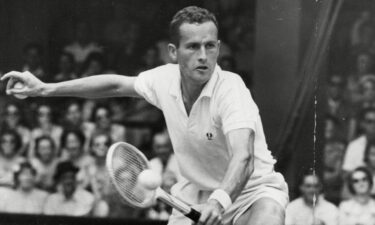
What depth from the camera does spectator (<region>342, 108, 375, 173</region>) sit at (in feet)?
25.5

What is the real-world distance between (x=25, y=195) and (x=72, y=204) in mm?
388

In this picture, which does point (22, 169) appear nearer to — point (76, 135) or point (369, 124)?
point (76, 135)

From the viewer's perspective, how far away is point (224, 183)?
15.2 feet

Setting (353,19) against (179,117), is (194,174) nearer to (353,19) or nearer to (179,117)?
(179,117)

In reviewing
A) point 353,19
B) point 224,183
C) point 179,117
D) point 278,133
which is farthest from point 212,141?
point 353,19

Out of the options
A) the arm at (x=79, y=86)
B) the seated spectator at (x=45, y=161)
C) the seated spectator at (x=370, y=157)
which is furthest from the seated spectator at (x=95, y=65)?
the arm at (x=79, y=86)

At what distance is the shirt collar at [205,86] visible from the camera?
203 inches

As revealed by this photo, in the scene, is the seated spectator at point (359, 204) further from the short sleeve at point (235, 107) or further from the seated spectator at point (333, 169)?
the short sleeve at point (235, 107)

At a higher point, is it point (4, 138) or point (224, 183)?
point (224, 183)

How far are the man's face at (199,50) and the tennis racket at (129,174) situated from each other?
1.66ft

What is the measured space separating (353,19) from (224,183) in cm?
365

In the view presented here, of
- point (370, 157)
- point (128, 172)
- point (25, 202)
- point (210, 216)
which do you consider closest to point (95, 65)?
point (25, 202)

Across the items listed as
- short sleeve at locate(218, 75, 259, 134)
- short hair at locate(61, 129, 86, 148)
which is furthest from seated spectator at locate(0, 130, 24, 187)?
short sleeve at locate(218, 75, 259, 134)

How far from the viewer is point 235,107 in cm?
496
